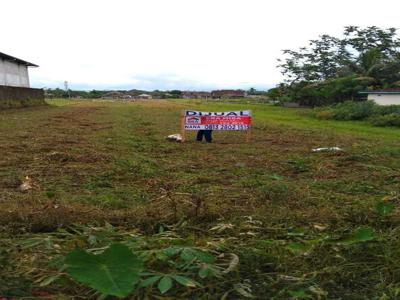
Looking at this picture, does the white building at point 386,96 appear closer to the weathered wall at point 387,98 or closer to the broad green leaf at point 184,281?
the weathered wall at point 387,98

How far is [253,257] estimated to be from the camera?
3123mm

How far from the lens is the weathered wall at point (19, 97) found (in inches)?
1206

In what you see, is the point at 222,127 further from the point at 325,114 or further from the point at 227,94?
the point at 227,94

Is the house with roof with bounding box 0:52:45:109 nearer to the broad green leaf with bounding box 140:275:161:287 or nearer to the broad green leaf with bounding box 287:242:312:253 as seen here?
the broad green leaf with bounding box 287:242:312:253

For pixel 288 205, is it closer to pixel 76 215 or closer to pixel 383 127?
pixel 76 215

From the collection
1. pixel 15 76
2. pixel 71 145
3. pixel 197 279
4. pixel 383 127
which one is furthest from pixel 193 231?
pixel 15 76

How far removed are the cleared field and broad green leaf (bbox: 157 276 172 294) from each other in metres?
0.12

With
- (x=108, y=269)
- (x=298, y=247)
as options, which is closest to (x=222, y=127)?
(x=298, y=247)

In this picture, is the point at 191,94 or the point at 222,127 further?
the point at 191,94

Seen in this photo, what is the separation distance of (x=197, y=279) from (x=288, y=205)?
2446 millimetres

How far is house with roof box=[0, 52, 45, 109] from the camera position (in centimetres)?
3170

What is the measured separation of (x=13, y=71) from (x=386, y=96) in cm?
3106

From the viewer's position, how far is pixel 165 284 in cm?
246

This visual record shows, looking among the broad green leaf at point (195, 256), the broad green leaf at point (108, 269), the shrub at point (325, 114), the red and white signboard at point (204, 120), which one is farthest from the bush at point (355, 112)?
the broad green leaf at point (108, 269)
